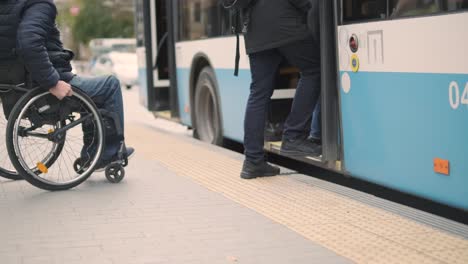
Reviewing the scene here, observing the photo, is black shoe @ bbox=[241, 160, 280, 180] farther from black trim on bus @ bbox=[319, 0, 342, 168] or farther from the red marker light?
the red marker light

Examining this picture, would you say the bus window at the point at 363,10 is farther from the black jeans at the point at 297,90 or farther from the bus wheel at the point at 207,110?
the bus wheel at the point at 207,110

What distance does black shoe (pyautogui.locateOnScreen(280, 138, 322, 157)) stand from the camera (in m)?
6.51

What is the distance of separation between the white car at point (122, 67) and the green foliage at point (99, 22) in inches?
1017

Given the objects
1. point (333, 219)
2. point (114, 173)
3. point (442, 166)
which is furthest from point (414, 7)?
point (114, 173)

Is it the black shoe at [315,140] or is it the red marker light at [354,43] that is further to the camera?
the black shoe at [315,140]

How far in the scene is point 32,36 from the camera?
6004 millimetres

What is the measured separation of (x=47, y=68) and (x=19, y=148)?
2.02ft

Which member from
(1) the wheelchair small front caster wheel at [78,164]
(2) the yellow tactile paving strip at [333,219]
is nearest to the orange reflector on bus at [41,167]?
(1) the wheelchair small front caster wheel at [78,164]

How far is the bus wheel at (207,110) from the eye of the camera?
360 inches

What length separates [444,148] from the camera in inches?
193

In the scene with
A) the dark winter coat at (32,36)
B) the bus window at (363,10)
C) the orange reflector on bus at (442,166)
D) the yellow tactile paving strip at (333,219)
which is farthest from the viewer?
the dark winter coat at (32,36)

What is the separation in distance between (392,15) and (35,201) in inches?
111

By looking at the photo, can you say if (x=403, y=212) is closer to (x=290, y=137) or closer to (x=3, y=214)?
(x=290, y=137)

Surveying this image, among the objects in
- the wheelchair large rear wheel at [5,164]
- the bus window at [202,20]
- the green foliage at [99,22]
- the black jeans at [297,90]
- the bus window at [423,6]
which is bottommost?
the wheelchair large rear wheel at [5,164]
